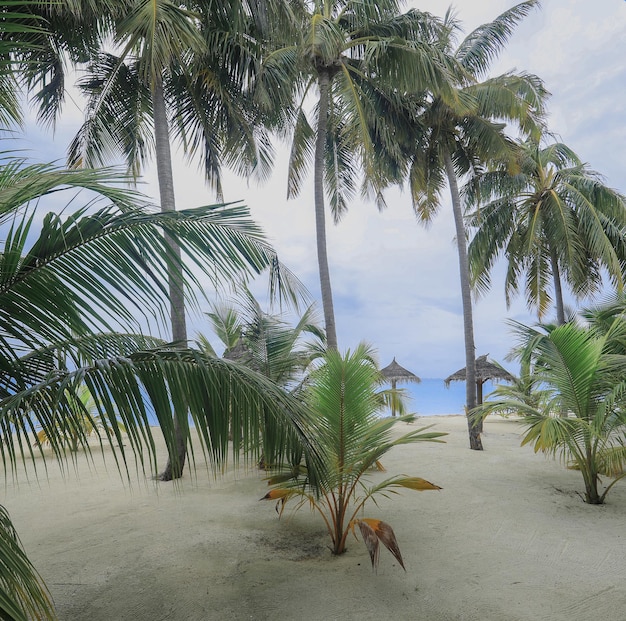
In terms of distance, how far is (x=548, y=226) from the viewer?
1352cm

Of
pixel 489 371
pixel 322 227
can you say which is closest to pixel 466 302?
pixel 322 227

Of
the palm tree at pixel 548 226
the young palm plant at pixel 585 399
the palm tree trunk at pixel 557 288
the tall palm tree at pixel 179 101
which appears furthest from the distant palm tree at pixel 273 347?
the palm tree trunk at pixel 557 288

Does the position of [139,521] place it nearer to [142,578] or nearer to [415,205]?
[142,578]

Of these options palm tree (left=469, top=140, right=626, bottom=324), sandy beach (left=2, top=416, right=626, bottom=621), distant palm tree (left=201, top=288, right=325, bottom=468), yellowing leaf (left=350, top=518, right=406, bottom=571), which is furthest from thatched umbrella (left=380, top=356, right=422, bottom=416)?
yellowing leaf (left=350, top=518, right=406, bottom=571)

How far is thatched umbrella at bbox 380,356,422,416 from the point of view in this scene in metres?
17.3

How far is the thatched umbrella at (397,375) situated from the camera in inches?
680

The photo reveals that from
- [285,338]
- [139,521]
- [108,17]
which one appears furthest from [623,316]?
[108,17]

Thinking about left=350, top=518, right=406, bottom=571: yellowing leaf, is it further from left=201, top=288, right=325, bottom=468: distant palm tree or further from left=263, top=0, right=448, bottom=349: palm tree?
left=263, top=0, right=448, bottom=349: palm tree

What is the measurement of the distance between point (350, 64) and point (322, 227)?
3414mm

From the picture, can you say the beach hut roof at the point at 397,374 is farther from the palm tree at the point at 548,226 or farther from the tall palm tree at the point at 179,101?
the tall palm tree at the point at 179,101

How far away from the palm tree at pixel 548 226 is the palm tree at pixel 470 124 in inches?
40.3

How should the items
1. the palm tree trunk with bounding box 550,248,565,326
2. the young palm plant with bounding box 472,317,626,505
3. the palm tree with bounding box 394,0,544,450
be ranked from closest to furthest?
the young palm plant with bounding box 472,317,626,505, the palm tree with bounding box 394,0,544,450, the palm tree trunk with bounding box 550,248,565,326

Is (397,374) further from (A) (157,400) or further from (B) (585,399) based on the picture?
(A) (157,400)

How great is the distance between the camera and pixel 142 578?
12.8 feet
